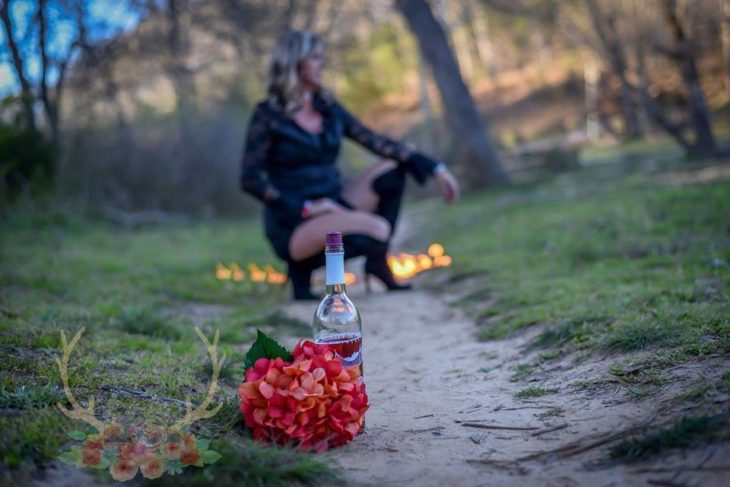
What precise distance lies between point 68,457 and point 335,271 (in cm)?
118

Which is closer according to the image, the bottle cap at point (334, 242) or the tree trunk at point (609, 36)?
the bottle cap at point (334, 242)

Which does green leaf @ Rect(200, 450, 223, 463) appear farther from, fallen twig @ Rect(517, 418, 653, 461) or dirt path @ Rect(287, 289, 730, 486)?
fallen twig @ Rect(517, 418, 653, 461)

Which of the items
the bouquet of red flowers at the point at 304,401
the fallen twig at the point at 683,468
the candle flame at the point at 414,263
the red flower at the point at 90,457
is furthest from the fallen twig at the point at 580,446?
the candle flame at the point at 414,263

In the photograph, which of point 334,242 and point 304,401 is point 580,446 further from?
point 334,242

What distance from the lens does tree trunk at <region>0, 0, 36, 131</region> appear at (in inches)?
410

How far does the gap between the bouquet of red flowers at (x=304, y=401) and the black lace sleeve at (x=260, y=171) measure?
10.6 feet

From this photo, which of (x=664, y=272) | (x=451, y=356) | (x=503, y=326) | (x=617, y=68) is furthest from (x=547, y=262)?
(x=617, y=68)

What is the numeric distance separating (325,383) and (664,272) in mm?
3247

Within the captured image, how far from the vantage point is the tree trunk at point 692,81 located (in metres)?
12.4

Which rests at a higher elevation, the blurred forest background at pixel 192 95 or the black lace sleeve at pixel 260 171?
the blurred forest background at pixel 192 95

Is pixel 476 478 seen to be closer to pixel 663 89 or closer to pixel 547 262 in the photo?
pixel 547 262

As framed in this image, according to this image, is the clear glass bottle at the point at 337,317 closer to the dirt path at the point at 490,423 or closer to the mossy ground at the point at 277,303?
the dirt path at the point at 490,423

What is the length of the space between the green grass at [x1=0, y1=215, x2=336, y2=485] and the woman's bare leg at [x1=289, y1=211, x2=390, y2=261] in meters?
0.59

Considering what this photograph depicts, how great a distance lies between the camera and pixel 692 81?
12.8m
